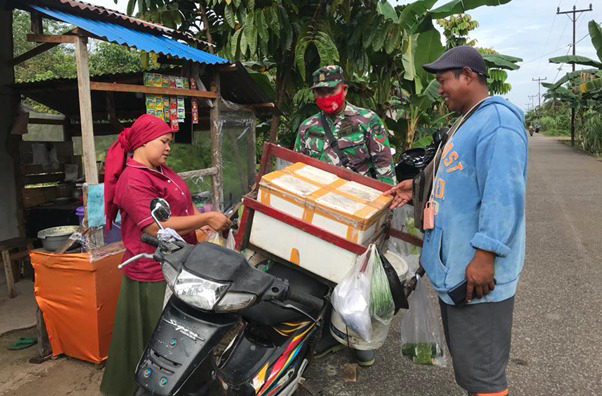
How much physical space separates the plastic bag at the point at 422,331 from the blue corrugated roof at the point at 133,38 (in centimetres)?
273

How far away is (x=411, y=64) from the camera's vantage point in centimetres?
629

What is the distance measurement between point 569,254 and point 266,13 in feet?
16.1

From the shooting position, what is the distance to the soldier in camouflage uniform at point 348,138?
10.8 feet

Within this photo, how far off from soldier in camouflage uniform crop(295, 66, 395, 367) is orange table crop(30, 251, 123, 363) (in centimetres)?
160

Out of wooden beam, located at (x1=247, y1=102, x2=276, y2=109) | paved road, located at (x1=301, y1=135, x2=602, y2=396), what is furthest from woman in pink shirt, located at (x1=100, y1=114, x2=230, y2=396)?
wooden beam, located at (x1=247, y1=102, x2=276, y2=109)

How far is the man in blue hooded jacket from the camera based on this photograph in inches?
68.0

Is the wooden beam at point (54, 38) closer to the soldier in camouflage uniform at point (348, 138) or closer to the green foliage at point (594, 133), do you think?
the soldier in camouflage uniform at point (348, 138)

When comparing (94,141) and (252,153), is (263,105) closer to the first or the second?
(252,153)

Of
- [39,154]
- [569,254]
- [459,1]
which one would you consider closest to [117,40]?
[39,154]

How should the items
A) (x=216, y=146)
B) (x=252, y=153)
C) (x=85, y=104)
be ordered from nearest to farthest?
(x=85, y=104) < (x=216, y=146) < (x=252, y=153)

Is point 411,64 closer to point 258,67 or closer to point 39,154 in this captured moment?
point 258,67

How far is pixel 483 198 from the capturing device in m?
1.76

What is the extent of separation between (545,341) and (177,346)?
3113 millimetres

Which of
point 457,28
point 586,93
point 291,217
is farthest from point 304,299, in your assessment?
point 586,93
